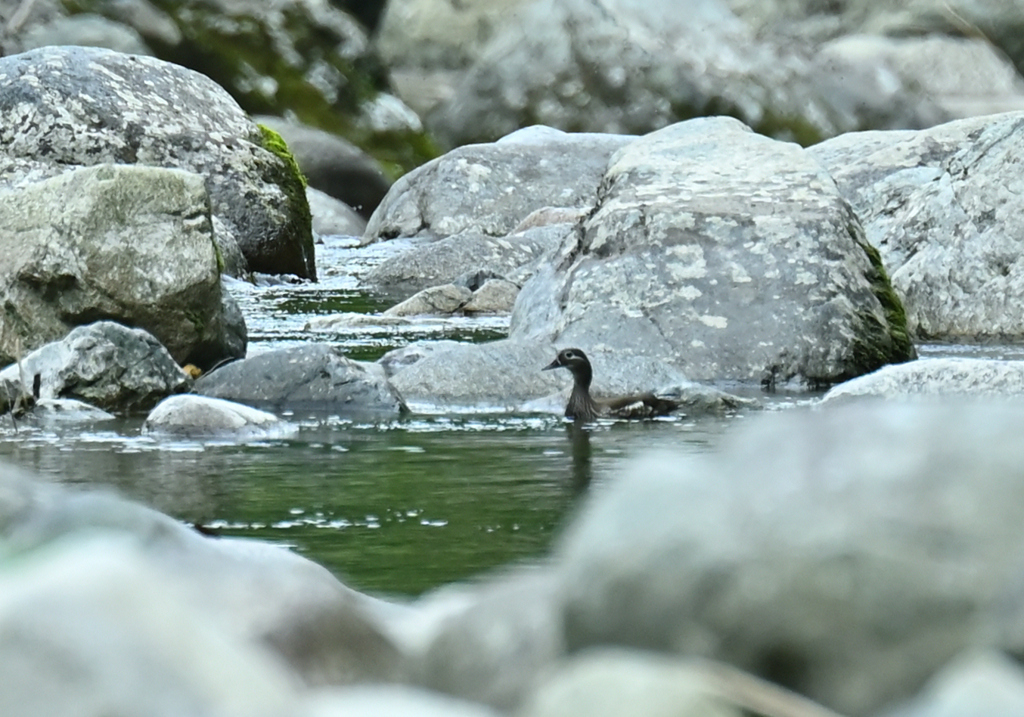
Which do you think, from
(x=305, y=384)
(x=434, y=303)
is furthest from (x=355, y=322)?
(x=305, y=384)

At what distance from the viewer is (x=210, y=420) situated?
9.02 metres

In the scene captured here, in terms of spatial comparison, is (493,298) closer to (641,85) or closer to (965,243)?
(965,243)

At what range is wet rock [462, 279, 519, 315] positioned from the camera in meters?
16.6

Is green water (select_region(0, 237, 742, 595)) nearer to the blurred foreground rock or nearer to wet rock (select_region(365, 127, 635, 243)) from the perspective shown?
the blurred foreground rock

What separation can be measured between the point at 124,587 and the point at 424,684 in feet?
2.88

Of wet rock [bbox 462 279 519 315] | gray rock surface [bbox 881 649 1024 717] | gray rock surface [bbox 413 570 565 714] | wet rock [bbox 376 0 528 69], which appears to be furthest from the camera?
wet rock [bbox 376 0 528 69]

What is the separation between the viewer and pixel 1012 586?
9.34 ft

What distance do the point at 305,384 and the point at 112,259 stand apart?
1721 mm

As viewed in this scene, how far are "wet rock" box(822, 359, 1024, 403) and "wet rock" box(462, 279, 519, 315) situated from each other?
6.99m

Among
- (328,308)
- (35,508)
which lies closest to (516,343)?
(328,308)

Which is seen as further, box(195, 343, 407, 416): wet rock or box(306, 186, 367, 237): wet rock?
box(306, 186, 367, 237): wet rock

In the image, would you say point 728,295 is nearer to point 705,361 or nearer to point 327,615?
point 705,361

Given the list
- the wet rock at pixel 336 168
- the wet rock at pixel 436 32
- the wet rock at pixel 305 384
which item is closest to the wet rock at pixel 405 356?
the wet rock at pixel 305 384

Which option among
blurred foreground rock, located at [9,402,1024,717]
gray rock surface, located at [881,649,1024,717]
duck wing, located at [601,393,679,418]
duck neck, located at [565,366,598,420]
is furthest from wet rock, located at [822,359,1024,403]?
gray rock surface, located at [881,649,1024,717]
